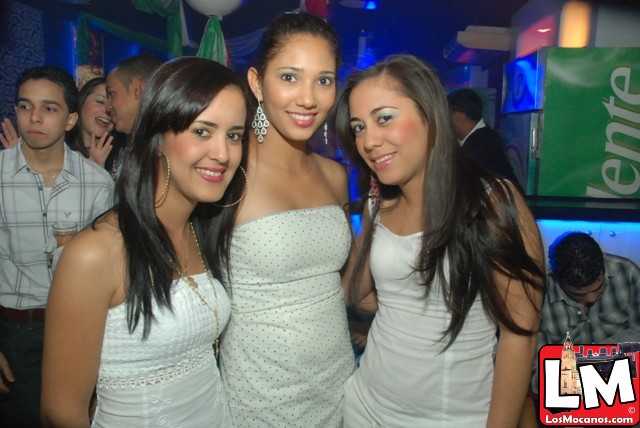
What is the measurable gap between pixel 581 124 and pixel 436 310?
4.12 meters

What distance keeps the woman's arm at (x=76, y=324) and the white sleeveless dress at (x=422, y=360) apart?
849 mm

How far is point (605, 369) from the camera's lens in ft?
7.25

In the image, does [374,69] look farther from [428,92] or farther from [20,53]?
[20,53]

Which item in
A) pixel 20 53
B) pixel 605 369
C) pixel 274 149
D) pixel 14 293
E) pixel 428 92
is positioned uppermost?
pixel 20 53

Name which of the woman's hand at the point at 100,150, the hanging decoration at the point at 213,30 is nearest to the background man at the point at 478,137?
the hanging decoration at the point at 213,30

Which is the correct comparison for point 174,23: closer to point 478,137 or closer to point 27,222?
point 478,137

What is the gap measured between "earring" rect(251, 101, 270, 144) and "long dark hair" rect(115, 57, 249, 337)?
1.21 feet

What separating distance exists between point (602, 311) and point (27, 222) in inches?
123

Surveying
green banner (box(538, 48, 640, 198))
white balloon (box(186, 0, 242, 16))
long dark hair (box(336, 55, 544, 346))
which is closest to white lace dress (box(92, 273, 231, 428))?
long dark hair (box(336, 55, 544, 346))

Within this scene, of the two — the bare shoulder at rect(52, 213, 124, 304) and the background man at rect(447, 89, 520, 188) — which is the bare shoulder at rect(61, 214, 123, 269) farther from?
the background man at rect(447, 89, 520, 188)

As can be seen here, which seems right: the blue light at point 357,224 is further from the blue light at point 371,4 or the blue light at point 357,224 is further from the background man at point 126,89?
the blue light at point 371,4

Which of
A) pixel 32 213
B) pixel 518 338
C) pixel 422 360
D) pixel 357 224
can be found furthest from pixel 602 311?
pixel 32 213

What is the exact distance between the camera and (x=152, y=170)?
4.64 ft

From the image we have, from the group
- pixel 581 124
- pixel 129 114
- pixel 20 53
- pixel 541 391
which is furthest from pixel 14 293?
pixel 581 124
